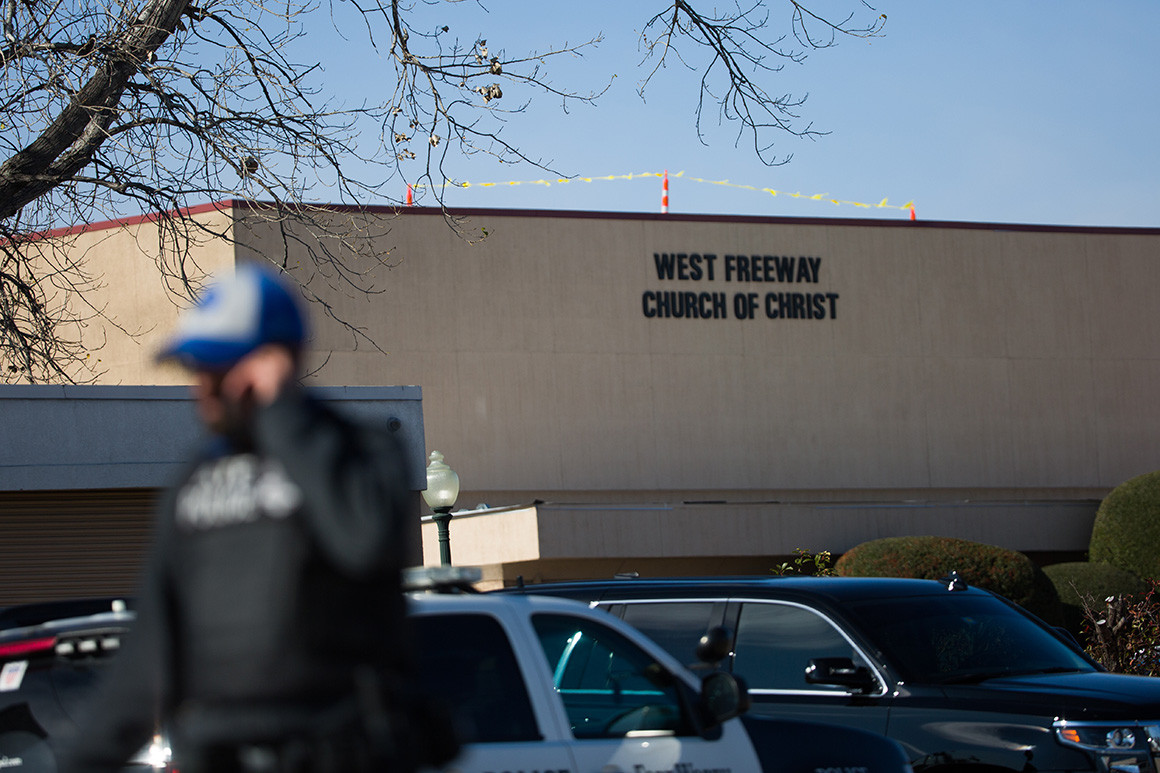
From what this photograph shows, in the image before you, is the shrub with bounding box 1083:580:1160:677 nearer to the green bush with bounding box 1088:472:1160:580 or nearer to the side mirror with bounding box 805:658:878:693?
the side mirror with bounding box 805:658:878:693

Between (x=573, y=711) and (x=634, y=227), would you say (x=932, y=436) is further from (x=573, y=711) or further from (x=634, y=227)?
(x=573, y=711)

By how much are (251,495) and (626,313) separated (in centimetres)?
2894

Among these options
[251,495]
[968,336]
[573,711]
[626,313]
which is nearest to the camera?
[251,495]

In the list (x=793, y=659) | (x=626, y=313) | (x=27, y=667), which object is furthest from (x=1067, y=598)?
(x=27, y=667)

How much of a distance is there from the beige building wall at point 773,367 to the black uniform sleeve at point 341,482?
82.9 feet

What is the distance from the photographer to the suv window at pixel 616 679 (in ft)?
17.8

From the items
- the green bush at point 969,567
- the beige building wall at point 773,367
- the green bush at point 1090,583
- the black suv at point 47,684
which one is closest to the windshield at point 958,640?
the black suv at point 47,684

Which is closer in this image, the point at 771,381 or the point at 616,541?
the point at 616,541

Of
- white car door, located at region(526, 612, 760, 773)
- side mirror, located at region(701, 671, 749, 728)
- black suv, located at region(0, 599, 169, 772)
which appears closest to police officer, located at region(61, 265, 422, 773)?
black suv, located at region(0, 599, 169, 772)

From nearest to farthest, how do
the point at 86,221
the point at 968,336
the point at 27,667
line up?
the point at 27,667 → the point at 86,221 → the point at 968,336

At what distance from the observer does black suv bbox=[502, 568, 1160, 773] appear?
763cm

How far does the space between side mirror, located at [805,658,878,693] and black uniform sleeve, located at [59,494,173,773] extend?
5677mm

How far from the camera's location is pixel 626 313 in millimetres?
31469

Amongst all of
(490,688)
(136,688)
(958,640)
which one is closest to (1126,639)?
(958,640)
